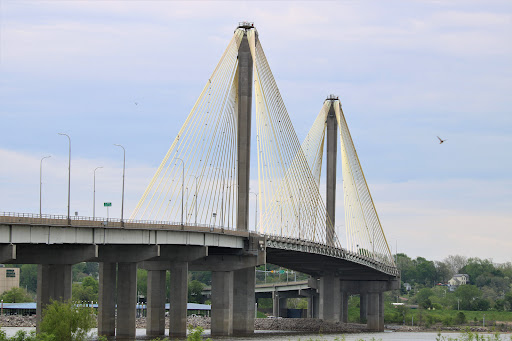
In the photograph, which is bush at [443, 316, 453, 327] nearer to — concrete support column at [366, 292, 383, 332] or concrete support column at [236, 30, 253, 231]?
concrete support column at [366, 292, 383, 332]

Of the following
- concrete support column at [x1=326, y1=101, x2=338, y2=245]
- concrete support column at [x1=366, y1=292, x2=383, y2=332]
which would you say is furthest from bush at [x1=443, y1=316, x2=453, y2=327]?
concrete support column at [x1=326, y1=101, x2=338, y2=245]

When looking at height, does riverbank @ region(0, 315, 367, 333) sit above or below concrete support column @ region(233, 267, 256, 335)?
below

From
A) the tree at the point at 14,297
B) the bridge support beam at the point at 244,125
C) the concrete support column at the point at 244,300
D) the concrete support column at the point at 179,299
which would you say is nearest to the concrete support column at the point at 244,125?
the bridge support beam at the point at 244,125

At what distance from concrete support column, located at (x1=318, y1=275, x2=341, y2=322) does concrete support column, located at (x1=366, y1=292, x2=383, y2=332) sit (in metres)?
9.35

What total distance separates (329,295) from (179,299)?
184ft

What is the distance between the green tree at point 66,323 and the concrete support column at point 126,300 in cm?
1805

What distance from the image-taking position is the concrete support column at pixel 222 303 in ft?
305

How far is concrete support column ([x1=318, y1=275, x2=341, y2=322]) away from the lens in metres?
139

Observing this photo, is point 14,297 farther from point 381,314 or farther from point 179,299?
point 179,299

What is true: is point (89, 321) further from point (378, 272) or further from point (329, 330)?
point (378, 272)

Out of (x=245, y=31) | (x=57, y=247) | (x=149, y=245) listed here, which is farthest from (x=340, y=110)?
(x=57, y=247)

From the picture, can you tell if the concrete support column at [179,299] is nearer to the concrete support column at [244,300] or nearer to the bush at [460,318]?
the concrete support column at [244,300]

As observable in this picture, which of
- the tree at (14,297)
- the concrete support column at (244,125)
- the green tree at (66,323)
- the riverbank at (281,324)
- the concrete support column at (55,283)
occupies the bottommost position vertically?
the riverbank at (281,324)

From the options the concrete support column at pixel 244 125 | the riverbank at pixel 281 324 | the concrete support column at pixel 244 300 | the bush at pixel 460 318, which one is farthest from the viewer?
the bush at pixel 460 318
